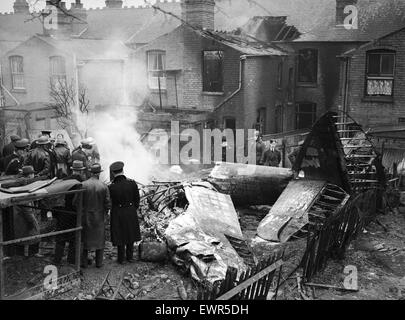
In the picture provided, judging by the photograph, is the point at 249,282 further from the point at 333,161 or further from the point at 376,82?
the point at 376,82

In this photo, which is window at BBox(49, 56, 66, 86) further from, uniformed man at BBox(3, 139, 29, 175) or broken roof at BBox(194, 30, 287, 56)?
uniformed man at BBox(3, 139, 29, 175)

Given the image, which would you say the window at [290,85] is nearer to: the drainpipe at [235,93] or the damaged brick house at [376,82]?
the damaged brick house at [376,82]

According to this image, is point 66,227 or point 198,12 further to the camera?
point 198,12

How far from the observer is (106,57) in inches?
990

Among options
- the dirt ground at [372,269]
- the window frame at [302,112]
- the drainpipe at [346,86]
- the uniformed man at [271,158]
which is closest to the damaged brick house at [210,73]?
the window frame at [302,112]

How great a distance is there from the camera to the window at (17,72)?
2581 centimetres

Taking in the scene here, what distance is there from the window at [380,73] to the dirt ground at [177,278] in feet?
39.3

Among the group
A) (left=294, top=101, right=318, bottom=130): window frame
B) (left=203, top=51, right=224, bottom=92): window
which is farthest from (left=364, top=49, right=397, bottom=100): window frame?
(left=203, top=51, right=224, bottom=92): window

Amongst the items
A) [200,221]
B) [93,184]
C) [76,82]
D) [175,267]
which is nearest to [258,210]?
[200,221]

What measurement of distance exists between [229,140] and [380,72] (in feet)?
23.1

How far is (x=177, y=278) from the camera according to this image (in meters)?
8.18

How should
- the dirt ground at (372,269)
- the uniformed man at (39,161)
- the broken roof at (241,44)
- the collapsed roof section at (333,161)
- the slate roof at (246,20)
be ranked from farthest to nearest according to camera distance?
the slate roof at (246,20), the broken roof at (241,44), the collapsed roof section at (333,161), the uniformed man at (39,161), the dirt ground at (372,269)

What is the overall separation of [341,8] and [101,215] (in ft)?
63.3

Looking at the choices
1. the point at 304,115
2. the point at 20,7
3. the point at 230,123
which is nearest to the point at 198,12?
the point at 230,123
